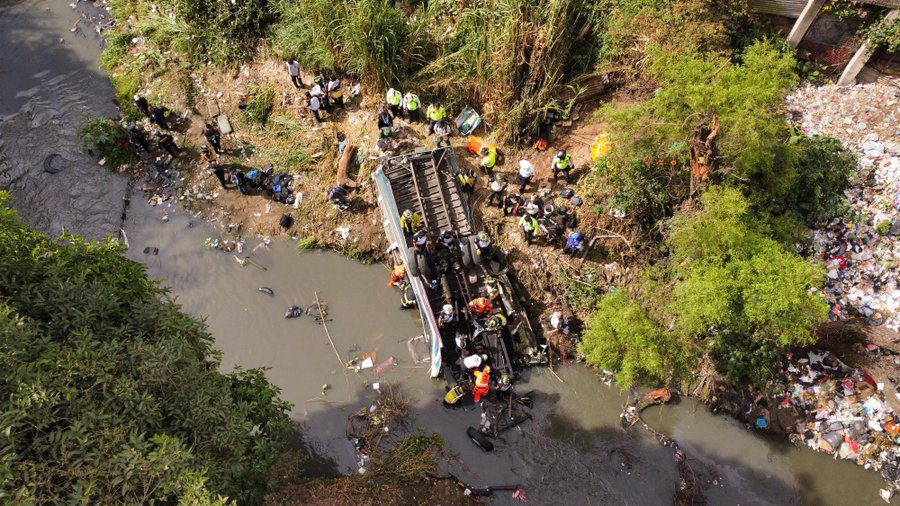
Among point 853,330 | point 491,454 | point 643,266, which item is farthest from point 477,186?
point 853,330

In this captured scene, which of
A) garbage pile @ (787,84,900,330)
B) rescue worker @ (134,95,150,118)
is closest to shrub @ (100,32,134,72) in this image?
rescue worker @ (134,95,150,118)

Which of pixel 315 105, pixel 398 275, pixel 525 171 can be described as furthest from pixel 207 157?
pixel 525 171

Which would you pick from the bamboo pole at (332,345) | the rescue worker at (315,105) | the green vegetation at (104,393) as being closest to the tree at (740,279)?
the bamboo pole at (332,345)

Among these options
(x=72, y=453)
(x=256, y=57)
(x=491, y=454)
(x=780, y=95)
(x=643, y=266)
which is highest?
(x=256, y=57)

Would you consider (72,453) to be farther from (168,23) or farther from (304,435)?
(168,23)

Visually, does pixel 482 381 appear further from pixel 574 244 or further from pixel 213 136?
pixel 213 136

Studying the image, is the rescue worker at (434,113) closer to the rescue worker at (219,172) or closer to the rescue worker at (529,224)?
the rescue worker at (529,224)
